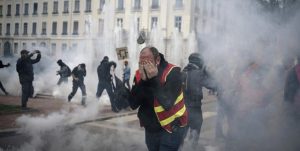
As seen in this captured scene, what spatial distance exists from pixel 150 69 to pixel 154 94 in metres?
0.25

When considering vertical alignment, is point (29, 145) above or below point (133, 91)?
below

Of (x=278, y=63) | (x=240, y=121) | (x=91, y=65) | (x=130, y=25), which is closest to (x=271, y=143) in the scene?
(x=240, y=121)

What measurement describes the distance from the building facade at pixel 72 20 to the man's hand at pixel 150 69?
25.1 metres

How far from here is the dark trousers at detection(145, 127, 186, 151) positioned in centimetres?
359

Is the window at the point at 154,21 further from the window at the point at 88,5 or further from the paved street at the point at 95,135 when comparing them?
the paved street at the point at 95,135

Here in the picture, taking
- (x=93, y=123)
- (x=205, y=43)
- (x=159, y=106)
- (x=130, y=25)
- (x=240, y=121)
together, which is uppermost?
(x=130, y=25)

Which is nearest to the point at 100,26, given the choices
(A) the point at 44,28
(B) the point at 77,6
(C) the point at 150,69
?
(B) the point at 77,6

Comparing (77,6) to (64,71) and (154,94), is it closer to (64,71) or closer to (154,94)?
(64,71)

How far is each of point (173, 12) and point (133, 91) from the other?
2743cm

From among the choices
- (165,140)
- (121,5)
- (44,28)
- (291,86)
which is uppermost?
(121,5)

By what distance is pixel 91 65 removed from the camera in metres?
21.3

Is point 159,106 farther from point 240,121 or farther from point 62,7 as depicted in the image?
point 62,7

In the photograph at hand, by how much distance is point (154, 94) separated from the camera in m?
3.56

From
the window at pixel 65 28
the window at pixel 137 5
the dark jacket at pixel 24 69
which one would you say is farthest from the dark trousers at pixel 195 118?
the window at pixel 65 28
